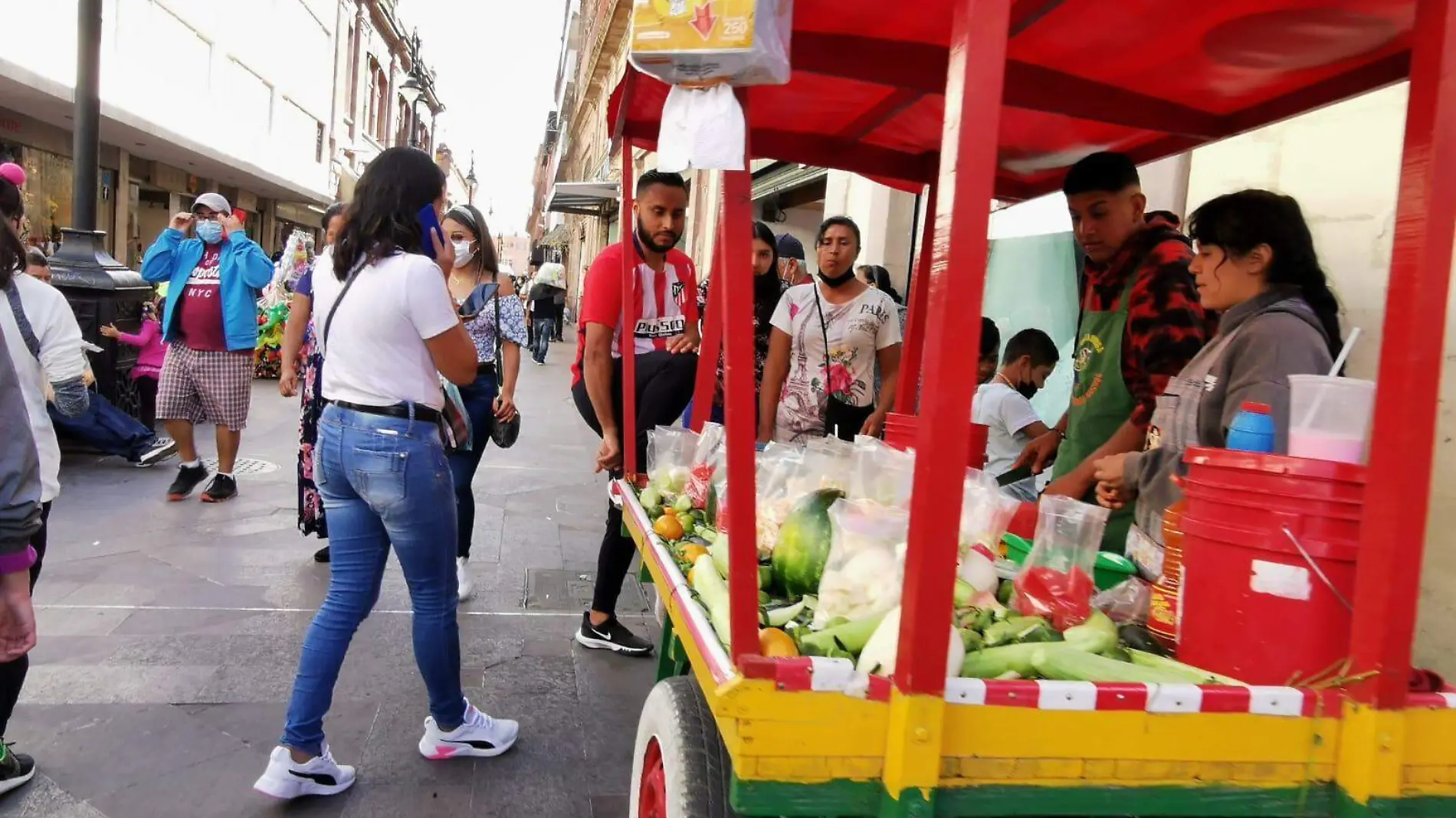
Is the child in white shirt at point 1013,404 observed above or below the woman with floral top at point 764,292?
below

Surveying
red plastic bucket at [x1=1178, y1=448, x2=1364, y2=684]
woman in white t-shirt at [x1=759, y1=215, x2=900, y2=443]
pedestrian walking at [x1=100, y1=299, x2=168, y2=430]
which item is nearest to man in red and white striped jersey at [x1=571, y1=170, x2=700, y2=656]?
woman in white t-shirt at [x1=759, y1=215, x2=900, y2=443]

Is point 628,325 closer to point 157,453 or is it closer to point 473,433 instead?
point 473,433

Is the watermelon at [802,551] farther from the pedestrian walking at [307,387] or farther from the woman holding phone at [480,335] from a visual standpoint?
the pedestrian walking at [307,387]

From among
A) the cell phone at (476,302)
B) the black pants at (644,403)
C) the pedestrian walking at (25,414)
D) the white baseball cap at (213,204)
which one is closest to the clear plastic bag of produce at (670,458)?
the black pants at (644,403)

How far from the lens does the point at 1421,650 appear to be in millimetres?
3127

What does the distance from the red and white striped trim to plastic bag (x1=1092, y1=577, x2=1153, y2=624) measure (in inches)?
35.1

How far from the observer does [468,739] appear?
304cm

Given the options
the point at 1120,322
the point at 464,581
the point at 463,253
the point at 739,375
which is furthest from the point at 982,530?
the point at 464,581

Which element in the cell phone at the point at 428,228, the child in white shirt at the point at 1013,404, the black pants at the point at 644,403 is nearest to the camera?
A: the cell phone at the point at 428,228

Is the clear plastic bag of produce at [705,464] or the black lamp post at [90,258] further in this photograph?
the black lamp post at [90,258]

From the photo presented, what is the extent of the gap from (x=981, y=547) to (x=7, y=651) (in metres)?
2.57

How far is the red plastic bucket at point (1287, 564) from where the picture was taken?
5.35 ft

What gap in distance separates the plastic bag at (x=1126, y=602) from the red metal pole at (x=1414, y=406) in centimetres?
52

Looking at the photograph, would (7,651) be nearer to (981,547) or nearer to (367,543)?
(367,543)
